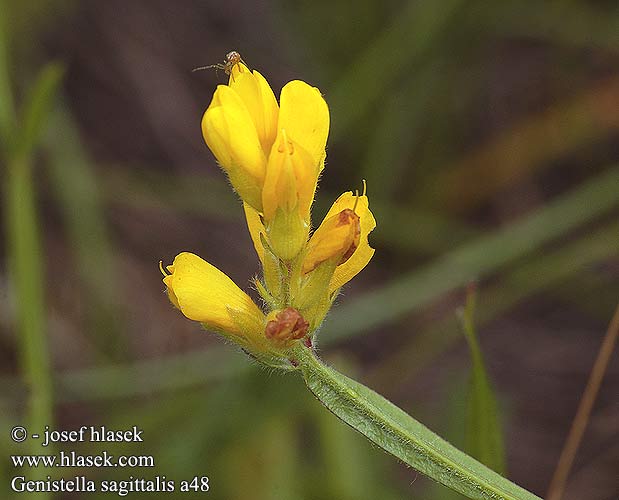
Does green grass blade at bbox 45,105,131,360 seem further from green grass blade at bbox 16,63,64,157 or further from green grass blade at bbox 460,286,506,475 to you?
green grass blade at bbox 460,286,506,475

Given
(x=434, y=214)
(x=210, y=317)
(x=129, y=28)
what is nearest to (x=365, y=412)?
(x=210, y=317)

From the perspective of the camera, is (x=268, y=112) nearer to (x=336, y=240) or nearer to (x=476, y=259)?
(x=336, y=240)

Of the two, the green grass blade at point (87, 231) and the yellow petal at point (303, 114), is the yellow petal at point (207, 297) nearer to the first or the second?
the yellow petal at point (303, 114)

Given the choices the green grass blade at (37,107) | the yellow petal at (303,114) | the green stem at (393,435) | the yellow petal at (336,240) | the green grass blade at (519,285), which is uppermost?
the green grass blade at (519,285)

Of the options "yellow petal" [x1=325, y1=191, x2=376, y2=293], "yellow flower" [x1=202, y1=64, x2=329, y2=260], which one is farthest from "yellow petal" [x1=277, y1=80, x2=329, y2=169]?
"yellow petal" [x1=325, y1=191, x2=376, y2=293]

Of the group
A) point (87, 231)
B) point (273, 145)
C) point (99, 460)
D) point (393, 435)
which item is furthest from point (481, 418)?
point (87, 231)

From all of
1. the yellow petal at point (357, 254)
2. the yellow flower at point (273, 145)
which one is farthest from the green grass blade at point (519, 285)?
the yellow flower at point (273, 145)
